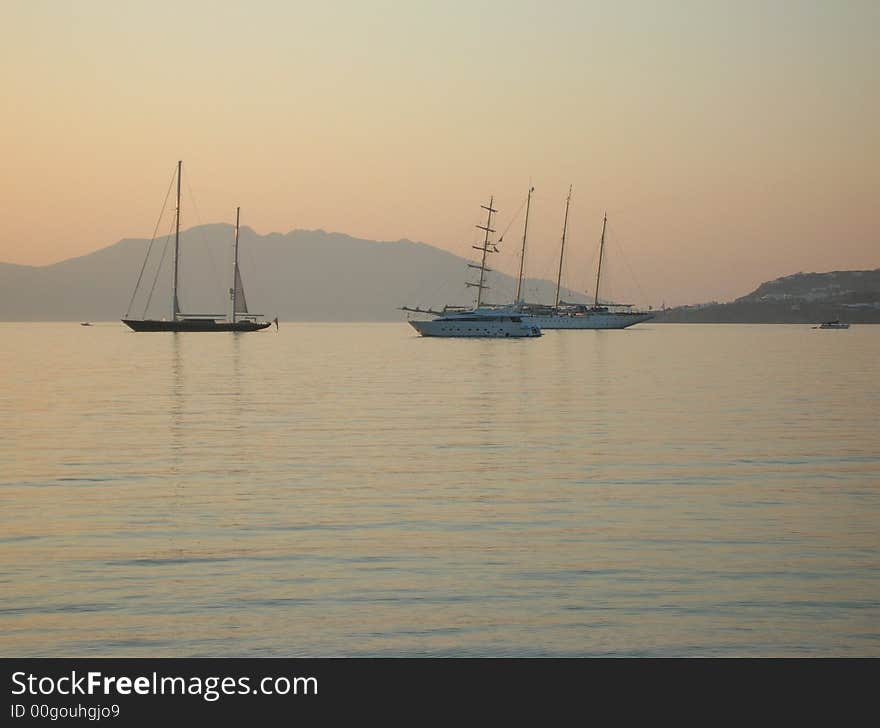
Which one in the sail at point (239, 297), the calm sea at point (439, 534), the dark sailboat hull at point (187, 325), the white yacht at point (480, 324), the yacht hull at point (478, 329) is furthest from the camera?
the yacht hull at point (478, 329)

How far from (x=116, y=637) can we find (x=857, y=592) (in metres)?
7.47

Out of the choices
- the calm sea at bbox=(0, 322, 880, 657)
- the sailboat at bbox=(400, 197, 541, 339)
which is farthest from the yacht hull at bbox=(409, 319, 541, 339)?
the calm sea at bbox=(0, 322, 880, 657)

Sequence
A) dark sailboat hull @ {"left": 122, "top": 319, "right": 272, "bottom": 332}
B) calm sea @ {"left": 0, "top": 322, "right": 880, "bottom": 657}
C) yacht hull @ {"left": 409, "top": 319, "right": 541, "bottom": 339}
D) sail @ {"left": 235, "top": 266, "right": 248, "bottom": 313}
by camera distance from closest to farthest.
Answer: calm sea @ {"left": 0, "top": 322, "right": 880, "bottom": 657}, sail @ {"left": 235, "top": 266, "right": 248, "bottom": 313}, dark sailboat hull @ {"left": 122, "top": 319, "right": 272, "bottom": 332}, yacht hull @ {"left": 409, "top": 319, "right": 541, "bottom": 339}

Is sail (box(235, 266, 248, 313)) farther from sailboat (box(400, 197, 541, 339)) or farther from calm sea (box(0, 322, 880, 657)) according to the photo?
calm sea (box(0, 322, 880, 657))

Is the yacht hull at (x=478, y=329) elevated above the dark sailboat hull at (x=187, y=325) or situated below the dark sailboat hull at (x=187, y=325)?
above

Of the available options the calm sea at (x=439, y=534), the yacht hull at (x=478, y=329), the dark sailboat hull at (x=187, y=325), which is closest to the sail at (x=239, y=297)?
the dark sailboat hull at (x=187, y=325)

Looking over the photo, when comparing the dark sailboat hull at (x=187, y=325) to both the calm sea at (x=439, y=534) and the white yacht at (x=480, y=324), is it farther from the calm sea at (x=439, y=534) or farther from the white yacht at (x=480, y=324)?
the calm sea at (x=439, y=534)

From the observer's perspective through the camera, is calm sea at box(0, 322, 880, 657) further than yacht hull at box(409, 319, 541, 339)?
No

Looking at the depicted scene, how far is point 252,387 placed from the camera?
5097 centimetres

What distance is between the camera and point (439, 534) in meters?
15.9

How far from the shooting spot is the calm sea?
436 inches

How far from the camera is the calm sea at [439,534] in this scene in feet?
36.4

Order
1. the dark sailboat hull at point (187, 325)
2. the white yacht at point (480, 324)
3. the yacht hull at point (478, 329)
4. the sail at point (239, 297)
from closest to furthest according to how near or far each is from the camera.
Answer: the sail at point (239, 297), the dark sailboat hull at point (187, 325), the white yacht at point (480, 324), the yacht hull at point (478, 329)
